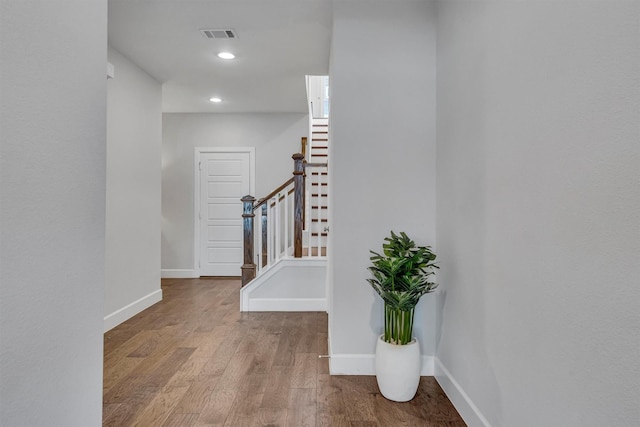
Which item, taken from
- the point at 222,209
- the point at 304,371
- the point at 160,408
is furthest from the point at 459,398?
the point at 222,209

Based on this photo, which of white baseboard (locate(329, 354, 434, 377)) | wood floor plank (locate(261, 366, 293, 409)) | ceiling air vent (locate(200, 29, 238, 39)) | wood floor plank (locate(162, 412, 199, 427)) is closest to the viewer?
wood floor plank (locate(162, 412, 199, 427))

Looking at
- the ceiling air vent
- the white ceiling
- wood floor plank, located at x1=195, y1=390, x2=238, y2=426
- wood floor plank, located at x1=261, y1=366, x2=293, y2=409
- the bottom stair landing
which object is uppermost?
the white ceiling

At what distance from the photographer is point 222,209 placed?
5.89 meters

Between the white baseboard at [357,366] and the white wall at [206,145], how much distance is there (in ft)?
12.4

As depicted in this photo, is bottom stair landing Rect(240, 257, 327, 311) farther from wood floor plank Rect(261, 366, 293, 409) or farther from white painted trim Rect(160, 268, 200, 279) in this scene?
white painted trim Rect(160, 268, 200, 279)

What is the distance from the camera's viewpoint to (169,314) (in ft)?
12.5

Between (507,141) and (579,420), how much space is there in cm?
99

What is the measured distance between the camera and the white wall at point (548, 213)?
94 centimetres

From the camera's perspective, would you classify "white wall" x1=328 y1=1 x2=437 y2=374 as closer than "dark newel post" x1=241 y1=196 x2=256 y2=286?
Yes

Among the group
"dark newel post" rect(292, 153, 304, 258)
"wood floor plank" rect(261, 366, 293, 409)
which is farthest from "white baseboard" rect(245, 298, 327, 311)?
"wood floor plank" rect(261, 366, 293, 409)

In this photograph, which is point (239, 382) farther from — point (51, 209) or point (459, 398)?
point (51, 209)

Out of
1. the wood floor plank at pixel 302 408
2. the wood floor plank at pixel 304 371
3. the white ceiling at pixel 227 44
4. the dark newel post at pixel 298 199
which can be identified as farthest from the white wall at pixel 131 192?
the wood floor plank at pixel 302 408

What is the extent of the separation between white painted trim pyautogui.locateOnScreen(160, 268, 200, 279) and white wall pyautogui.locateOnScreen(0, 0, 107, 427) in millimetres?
4696

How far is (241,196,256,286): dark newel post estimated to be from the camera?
400 cm
